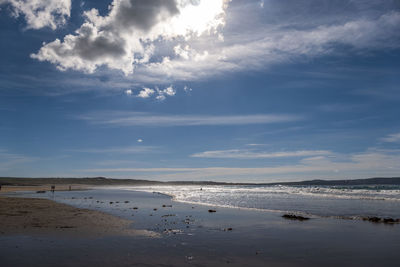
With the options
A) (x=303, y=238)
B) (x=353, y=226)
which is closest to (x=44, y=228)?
(x=303, y=238)

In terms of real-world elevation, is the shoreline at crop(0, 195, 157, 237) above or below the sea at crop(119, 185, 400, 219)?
above

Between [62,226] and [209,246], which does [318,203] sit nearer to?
[209,246]

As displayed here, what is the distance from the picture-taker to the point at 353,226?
74.5ft

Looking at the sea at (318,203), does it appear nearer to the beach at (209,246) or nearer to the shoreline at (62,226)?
the beach at (209,246)

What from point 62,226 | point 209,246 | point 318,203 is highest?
point 62,226

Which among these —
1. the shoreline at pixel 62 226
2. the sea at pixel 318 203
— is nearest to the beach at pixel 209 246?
the shoreline at pixel 62 226

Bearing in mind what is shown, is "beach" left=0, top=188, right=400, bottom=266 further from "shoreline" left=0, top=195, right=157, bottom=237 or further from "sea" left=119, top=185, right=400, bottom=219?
"sea" left=119, top=185, right=400, bottom=219

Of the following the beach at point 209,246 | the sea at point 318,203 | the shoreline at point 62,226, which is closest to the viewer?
the beach at point 209,246

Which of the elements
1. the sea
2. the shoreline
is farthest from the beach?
the sea

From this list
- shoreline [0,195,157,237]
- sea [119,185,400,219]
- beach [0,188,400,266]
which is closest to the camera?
beach [0,188,400,266]

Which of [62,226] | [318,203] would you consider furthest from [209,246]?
[318,203]

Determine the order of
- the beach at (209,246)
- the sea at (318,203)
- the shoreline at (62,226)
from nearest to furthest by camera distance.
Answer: the beach at (209,246)
the shoreline at (62,226)
the sea at (318,203)

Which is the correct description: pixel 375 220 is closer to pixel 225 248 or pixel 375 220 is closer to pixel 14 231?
pixel 225 248

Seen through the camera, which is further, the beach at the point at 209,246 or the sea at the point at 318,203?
the sea at the point at 318,203
